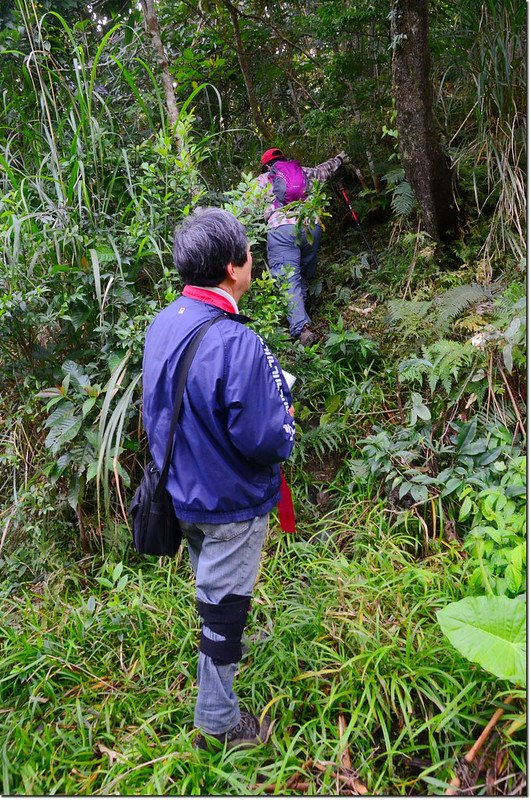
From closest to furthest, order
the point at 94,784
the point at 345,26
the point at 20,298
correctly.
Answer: the point at 94,784, the point at 20,298, the point at 345,26

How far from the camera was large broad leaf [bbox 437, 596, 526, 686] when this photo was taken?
173cm

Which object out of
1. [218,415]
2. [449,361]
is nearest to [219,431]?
[218,415]

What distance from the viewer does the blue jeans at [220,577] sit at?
1.82 m

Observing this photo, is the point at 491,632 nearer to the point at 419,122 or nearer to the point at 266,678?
the point at 266,678

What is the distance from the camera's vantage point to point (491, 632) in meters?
1.84

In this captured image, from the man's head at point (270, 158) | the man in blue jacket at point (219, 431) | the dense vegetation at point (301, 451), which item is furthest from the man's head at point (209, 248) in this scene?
the man's head at point (270, 158)

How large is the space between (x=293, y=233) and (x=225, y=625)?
107 inches

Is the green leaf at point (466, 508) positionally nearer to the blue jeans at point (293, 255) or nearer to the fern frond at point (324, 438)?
the fern frond at point (324, 438)

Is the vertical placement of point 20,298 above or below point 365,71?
below

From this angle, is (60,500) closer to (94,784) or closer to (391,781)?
(94,784)

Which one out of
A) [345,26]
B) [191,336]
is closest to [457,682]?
[191,336]

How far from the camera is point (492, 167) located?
3744mm

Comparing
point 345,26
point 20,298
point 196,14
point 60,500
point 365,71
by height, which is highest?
point 196,14

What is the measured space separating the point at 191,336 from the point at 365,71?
452 cm
